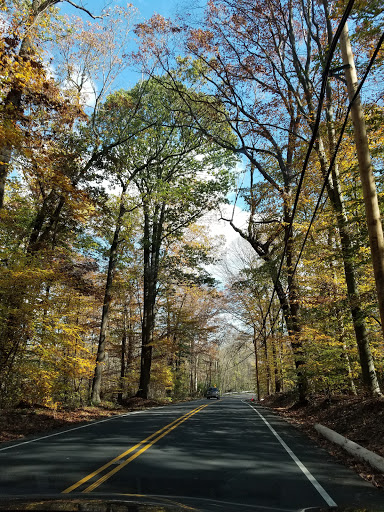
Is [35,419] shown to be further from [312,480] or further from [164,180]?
[164,180]

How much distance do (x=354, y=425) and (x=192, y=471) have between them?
563cm

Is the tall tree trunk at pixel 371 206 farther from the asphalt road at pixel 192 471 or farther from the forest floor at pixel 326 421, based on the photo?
the asphalt road at pixel 192 471

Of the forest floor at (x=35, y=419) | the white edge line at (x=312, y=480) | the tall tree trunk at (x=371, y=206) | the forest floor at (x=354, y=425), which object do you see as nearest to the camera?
the white edge line at (x=312, y=480)

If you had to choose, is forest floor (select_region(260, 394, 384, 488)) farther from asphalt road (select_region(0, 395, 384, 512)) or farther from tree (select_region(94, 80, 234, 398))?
tree (select_region(94, 80, 234, 398))

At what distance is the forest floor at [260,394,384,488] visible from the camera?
252 inches

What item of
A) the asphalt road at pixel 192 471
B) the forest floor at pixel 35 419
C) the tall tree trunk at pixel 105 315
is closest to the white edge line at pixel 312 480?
the asphalt road at pixel 192 471

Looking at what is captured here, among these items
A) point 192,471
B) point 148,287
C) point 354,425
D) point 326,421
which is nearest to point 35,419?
point 192,471

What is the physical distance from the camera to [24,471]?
5555 millimetres

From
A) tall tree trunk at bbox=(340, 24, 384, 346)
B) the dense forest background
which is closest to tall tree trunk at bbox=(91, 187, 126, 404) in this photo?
the dense forest background

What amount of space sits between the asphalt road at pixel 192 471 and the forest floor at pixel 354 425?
0.32m

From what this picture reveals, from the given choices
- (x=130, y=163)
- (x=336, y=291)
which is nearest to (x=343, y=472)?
(x=336, y=291)

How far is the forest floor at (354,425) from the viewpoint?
21.0ft

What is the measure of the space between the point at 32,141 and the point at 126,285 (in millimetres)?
13757

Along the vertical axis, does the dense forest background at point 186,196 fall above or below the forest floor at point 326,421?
above
